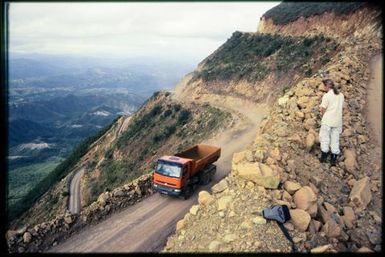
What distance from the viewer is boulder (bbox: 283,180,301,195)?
12.2 metres

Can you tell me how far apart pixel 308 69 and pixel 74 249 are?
32.1 m

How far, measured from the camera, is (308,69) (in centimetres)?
3872

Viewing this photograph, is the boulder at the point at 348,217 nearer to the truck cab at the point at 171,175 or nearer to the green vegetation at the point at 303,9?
the truck cab at the point at 171,175

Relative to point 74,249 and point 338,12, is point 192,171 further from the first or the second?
point 338,12

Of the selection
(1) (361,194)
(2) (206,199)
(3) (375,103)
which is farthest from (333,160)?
(3) (375,103)

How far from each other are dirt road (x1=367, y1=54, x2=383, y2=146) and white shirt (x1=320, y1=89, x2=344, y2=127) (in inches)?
144

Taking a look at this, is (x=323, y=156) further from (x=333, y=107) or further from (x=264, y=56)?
(x=264, y=56)

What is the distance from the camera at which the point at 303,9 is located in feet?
181

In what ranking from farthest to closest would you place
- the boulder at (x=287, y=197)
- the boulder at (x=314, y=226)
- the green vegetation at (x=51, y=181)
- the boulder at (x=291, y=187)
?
the green vegetation at (x=51, y=181) → the boulder at (x=291, y=187) → the boulder at (x=287, y=197) → the boulder at (x=314, y=226)

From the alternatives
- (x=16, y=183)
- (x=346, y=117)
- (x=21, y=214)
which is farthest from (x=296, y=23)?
(x=16, y=183)

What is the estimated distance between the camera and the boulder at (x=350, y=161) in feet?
46.3

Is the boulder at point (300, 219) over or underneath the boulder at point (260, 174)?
underneath

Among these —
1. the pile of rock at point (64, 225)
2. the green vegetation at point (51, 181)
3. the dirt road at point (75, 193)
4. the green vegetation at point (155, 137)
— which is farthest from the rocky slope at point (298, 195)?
the green vegetation at point (51, 181)

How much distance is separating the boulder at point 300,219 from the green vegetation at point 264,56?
29025 mm
